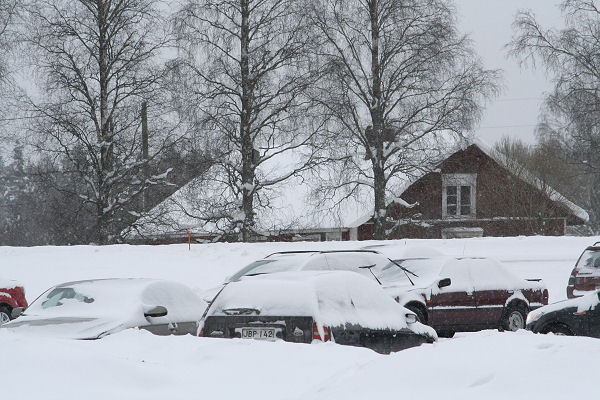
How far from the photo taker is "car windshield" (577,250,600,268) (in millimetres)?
18938

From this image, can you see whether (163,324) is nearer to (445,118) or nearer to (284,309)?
(284,309)

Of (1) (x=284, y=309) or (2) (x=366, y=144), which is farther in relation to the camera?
(2) (x=366, y=144)

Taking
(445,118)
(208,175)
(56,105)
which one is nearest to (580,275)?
(445,118)

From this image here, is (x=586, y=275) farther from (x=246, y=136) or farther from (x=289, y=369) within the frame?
(x=246, y=136)

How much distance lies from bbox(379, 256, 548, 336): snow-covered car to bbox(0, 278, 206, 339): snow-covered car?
177 inches

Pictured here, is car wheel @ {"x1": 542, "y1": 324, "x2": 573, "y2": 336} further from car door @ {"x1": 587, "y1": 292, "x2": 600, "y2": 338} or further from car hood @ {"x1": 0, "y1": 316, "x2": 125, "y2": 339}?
car hood @ {"x1": 0, "y1": 316, "x2": 125, "y2": 339}

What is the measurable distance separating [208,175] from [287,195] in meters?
10.4

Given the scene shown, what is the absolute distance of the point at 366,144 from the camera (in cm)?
3275

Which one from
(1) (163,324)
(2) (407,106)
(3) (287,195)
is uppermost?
(2) (407,106)

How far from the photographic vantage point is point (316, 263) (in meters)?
16.4

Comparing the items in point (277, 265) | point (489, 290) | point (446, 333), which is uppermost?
point (277, 265)

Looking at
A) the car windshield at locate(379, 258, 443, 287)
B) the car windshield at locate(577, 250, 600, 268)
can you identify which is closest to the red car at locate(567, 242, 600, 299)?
the car windshield at locate(577, 250, 600, 268)

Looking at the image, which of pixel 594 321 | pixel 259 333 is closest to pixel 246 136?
pixel 594 321

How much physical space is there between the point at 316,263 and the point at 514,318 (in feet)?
13.2
